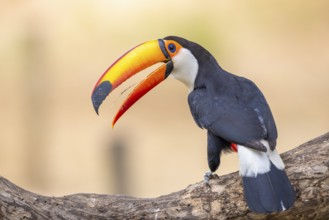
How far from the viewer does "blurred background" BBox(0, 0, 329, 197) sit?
34.4 ft

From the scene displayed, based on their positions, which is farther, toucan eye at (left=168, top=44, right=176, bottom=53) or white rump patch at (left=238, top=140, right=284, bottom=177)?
toucan eye at (left=168, top=44, right=176, bottom=53)

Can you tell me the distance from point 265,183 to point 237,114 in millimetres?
613

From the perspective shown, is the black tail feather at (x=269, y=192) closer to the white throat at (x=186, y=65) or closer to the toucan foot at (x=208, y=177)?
the toucan foot at (x=208, y=177)

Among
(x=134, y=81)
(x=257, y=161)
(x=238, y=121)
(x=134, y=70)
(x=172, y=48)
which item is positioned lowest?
(x=257, y=161)

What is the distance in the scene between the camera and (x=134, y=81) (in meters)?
11.4

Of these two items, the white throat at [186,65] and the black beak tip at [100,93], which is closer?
the black beak tip at [100,93]

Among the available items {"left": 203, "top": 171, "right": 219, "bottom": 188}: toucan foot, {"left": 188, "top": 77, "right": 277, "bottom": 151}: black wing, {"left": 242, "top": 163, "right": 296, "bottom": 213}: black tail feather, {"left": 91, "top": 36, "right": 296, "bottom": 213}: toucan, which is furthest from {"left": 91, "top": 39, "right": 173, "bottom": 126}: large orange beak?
{"left": 242, "top": 163, "right": 296, "bottom": 213}: black tail feather

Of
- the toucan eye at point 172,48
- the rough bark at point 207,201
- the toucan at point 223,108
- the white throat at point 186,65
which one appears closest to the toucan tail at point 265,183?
the toucan at point 223,108

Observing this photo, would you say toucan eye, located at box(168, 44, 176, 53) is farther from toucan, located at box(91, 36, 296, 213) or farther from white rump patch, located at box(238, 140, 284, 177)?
white rump patch, located at box(238, 140, 284, 177)

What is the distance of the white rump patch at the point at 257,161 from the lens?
15.0ft

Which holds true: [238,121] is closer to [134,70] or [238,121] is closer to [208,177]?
[208,177]

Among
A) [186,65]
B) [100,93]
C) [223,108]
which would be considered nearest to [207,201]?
[223,108]

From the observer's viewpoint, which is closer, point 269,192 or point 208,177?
point 269,192

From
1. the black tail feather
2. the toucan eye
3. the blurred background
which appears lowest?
the black tail feather
